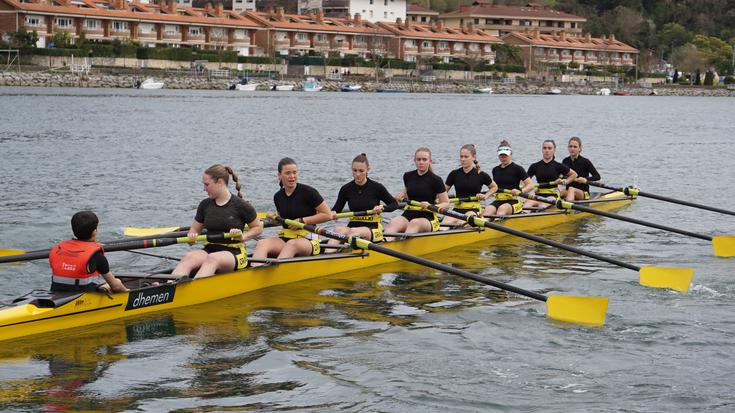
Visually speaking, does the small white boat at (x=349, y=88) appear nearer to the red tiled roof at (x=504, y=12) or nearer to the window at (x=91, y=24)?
the window at (x=91, y=24)

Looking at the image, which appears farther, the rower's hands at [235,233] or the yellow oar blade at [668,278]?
the yellow oar blade at [668,278]

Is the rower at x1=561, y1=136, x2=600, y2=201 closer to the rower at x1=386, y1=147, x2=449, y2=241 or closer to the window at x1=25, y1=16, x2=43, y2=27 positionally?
the rower at x1=386, y1=147, x2=449, y2=241

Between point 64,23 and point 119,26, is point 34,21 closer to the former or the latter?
point 64,23

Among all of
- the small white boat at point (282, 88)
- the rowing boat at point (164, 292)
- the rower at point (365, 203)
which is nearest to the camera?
the rowing boat at point (164, 292)

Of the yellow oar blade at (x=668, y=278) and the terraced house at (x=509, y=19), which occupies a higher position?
the terraced house at (x=509, y=19)

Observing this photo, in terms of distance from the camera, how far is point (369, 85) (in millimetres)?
122250

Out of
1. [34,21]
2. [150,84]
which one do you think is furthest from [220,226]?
[34,21]

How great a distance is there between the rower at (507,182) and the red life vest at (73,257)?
9.41 m

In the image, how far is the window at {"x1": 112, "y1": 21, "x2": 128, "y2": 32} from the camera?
110 meters

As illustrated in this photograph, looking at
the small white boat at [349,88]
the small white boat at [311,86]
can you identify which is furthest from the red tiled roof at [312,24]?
the small white boat at [311,86]

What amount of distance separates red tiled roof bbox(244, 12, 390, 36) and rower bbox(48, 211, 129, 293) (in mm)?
115056

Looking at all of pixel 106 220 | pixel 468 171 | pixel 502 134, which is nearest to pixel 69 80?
pixel 502 134

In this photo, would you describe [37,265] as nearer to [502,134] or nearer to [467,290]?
[467,290]

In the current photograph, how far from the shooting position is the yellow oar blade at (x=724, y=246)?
18281 mm
